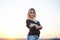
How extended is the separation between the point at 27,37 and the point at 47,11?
41 centimetres

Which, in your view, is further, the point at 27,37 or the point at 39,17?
the point at 39,17

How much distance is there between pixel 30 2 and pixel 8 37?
49cm

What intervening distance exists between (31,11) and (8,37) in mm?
389

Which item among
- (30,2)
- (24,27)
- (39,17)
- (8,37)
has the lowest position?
(8,37)

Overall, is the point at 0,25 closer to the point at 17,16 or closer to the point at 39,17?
the point at 17,16

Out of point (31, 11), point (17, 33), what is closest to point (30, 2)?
point (31, 11)

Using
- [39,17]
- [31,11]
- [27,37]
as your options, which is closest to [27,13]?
[31,11]

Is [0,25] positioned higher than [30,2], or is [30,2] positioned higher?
Answer: [30,2]

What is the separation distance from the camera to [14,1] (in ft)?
5.55

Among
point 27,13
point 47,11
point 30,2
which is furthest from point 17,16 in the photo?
point 47,11

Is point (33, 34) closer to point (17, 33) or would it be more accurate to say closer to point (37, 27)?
point (37, 27)

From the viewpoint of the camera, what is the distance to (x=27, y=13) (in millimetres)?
1661

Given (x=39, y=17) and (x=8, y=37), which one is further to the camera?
(x=39, y=17)

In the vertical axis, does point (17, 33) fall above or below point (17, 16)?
below
